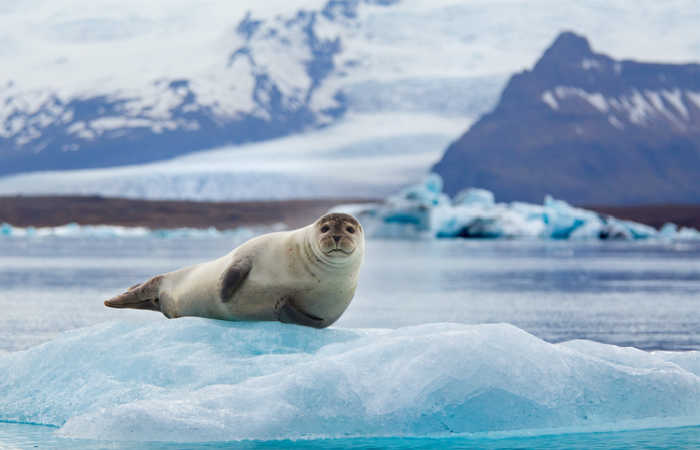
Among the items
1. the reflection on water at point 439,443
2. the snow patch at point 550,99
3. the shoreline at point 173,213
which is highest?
the reflection on water at point 439,443

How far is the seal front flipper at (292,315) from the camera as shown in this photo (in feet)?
24.9

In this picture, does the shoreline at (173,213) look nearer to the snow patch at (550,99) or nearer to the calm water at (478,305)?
the snow patch at (550,99)

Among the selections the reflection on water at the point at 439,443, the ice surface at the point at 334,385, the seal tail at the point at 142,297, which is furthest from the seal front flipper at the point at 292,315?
the reflection on water at the point at 439,443

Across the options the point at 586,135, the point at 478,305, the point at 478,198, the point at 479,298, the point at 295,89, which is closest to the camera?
the point at 478,305

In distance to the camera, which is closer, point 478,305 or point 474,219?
point 478,305

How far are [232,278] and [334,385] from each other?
1.68 m

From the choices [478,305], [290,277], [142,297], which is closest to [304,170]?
[478,305]

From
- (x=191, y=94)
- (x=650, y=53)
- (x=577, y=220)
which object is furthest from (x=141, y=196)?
(x=191, y=94)

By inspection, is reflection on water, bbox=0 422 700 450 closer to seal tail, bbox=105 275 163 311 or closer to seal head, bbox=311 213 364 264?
seal head, bbox=311 213 364 264

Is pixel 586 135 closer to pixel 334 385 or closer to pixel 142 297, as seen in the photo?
pixel 142 297

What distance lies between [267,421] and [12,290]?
49.6ft

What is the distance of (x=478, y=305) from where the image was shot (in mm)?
16969

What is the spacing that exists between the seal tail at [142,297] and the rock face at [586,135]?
11213 cm

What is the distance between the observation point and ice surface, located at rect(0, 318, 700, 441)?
6.01 metres
